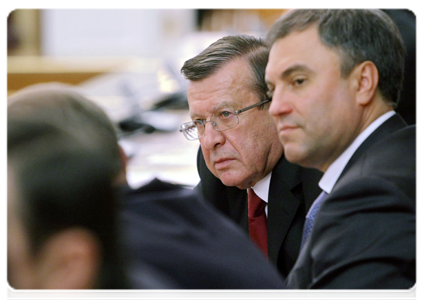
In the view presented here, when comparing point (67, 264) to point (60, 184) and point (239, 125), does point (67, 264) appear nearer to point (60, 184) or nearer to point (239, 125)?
point (60, 184)

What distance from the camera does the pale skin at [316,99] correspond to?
1053 millimetres

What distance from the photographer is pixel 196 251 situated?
83cm

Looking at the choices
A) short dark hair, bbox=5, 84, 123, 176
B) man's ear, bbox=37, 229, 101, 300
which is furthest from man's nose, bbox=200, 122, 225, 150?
man's ear, bbox=37, 229, 101, 300

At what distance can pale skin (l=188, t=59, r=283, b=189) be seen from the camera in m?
1.56

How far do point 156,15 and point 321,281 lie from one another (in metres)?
9.49

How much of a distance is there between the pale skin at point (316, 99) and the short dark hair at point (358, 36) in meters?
0.01

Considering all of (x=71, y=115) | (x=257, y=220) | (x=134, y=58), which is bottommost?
(x=257, y=220)

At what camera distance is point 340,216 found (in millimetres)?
987

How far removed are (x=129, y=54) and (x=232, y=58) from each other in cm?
806

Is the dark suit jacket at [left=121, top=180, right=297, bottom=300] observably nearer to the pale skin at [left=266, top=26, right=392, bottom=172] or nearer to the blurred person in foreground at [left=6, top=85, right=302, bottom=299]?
the blurred person in foreground at [left=6, top=85, right=302, bottom=299]

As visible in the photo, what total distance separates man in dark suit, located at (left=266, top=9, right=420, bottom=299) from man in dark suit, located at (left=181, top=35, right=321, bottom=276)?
42cm

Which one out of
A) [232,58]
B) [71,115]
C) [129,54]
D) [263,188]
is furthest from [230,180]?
[129,54]

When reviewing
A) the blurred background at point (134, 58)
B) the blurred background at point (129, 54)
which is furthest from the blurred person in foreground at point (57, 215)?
the blurred background at point (129, 54)

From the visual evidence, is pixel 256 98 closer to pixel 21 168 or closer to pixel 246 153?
pixel 246 153
